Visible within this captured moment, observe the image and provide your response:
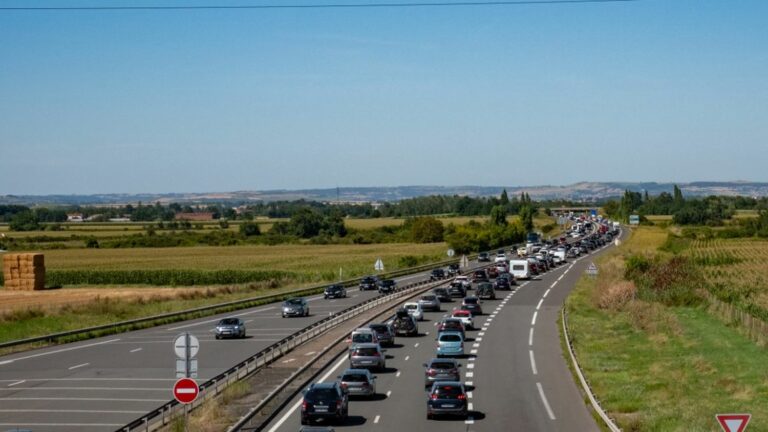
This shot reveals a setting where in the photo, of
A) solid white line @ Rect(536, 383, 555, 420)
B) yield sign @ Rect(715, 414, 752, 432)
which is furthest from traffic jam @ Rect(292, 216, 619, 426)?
yield sign @ Rect(715, 414, 752, 432)

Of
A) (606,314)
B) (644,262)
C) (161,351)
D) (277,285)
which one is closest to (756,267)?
(644,262)

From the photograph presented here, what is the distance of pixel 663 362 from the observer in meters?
42.9

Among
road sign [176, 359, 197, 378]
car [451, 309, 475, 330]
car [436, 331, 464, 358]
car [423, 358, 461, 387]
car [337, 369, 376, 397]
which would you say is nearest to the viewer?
road sign [176, 359, 197, 378]

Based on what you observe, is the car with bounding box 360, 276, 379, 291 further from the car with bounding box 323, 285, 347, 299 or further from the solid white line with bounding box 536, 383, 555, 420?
the solid white line with bounding box 536, 383, 555, 420

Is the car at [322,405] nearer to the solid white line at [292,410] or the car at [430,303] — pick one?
the solid white line at [292,410]

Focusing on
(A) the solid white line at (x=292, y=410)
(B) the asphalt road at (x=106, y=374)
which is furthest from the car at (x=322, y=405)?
(B) the asphalt road at (x=106, y=374)

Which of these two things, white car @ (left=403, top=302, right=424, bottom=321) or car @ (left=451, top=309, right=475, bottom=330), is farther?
white car @ (left=403, top=302, right=424, bottom=321)

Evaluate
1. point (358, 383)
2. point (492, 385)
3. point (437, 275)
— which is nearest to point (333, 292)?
point (437, 275)

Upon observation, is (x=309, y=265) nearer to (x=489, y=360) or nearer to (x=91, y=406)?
(x=489, y=360)

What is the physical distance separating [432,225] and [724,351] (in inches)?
5363

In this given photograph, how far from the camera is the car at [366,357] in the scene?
126ft

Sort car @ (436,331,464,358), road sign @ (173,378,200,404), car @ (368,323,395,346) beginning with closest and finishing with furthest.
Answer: road sign @ (173,378,200,404) < car @ (436,331,464,358) < car @ (368,323,395,346)

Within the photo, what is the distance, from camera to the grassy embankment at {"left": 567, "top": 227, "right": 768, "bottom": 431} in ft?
98.5

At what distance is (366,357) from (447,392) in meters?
10.1
